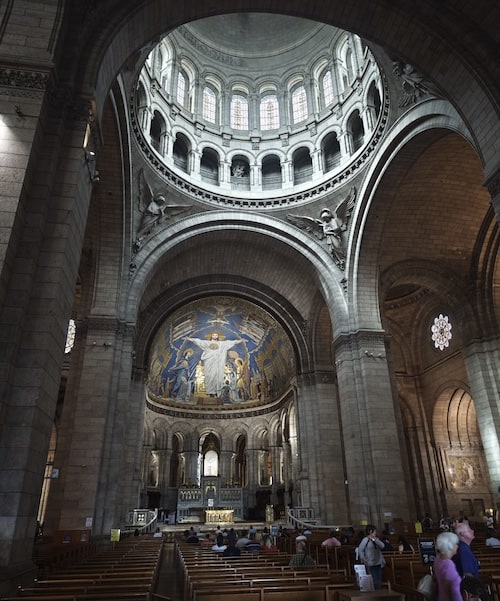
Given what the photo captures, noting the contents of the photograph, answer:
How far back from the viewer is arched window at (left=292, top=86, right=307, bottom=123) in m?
23.9

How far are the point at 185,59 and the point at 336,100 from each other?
8.34m

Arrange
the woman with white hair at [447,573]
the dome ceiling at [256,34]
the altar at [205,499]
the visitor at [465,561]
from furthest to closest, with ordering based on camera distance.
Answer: the altar at [205,499] → the dome ceiling at [256,34] → the visitor at [465,561] → the woman with white hair at [447,573]

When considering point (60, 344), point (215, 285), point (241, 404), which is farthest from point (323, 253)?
point (241, 404)

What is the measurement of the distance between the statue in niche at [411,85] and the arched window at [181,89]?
1214cm

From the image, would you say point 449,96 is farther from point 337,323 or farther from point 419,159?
point 337,323

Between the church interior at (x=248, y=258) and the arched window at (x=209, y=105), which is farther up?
the arched window at (x=209, y=105)

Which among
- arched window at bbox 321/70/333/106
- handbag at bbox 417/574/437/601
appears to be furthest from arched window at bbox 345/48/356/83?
handbag at bbox 417/574/437/601

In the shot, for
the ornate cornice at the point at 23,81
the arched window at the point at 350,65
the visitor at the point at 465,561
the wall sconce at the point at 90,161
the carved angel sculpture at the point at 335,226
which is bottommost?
the visitor at the point at 465,561

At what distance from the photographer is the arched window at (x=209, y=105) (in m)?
24.0

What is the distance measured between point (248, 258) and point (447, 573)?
850 inches

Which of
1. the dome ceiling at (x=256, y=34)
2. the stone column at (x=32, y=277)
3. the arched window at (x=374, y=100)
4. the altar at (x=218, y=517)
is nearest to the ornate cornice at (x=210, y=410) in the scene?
the altar at (x=218, y=517)

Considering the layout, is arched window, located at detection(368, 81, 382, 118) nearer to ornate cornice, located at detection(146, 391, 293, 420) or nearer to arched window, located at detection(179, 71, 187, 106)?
arched window, located at detection(179, 71, 187, 106)

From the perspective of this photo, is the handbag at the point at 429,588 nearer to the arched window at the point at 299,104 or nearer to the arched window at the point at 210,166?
the arched window at the point at 210,166

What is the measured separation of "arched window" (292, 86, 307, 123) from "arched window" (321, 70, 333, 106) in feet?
3.93
